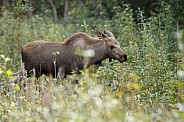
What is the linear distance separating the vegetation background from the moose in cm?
29

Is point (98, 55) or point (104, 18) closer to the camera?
point (98, 55)

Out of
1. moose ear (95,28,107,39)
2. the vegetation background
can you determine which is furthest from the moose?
the vegetation background

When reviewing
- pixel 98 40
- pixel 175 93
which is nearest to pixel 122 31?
pixel 98 40

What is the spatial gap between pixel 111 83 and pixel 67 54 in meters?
2.67

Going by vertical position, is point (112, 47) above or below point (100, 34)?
below

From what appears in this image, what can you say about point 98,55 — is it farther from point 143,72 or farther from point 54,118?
point 54,118

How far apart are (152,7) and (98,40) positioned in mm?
6756

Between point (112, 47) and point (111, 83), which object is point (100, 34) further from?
point (111, 83)

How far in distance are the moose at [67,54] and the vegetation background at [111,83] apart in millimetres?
293

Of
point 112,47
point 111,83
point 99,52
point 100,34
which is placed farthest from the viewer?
point 99,52

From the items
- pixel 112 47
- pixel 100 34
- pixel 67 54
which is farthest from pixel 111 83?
pixel 67 54

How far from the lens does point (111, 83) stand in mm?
10281

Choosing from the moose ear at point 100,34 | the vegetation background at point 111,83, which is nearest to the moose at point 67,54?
the moose ear at point 100,34

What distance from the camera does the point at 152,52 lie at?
37.0ft
